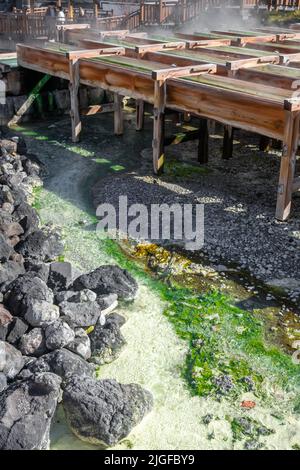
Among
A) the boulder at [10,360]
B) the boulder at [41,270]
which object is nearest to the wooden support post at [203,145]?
the boulder at [41,270]

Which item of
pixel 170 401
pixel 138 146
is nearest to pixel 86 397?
pixel 170 401

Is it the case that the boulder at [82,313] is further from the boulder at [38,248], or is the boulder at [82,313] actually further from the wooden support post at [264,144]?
the wooden support post at [264,144]

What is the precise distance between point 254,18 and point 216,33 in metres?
9.20

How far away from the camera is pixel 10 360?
6555mm

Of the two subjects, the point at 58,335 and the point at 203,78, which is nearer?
the point at 58,335

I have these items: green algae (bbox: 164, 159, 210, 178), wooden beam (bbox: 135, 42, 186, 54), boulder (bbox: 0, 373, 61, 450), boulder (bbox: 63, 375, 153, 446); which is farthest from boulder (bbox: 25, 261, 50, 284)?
wooden beam (bbox: 135, 42, 186, 54)

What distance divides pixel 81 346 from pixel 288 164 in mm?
5183

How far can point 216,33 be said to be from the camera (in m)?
18.8

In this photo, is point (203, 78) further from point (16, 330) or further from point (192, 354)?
point (16, 330)

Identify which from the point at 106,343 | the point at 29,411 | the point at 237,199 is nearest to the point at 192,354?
the point at 106,343

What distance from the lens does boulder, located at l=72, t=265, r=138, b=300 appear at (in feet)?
26.8

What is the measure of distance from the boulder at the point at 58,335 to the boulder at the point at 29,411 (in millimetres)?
671

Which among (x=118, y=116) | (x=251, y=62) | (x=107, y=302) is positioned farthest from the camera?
(x=118, y=116)

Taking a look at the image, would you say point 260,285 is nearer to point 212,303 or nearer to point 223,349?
point 212,303
